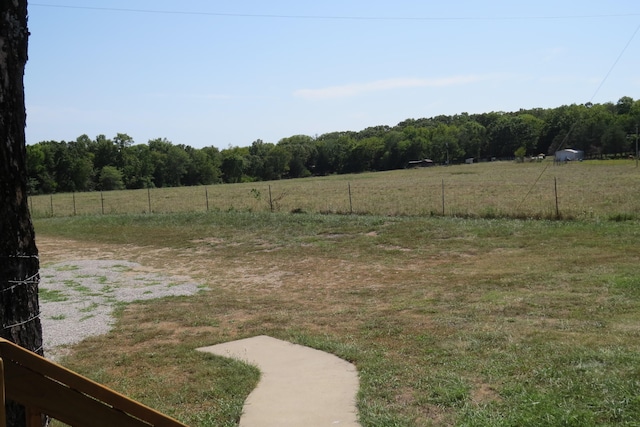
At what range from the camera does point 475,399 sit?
4805 millimetres

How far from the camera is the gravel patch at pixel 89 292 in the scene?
8180mm

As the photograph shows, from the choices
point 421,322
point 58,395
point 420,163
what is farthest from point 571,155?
point 58,395

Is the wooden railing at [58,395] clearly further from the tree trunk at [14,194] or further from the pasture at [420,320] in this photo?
the pasture at [420,320]

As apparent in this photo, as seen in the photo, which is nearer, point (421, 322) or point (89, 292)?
point (421, 322)

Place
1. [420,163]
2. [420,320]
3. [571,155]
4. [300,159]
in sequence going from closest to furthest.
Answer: [420,320]
[571,155]
[420,163]
[300,159]

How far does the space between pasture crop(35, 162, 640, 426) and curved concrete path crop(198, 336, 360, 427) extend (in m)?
0.16

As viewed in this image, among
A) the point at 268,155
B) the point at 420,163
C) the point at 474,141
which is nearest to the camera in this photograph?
the point at 420,163

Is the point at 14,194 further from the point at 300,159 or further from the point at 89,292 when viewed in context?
the point at 300,159

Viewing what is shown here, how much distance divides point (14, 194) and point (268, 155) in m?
128

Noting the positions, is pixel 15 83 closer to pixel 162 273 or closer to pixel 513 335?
pixel 513 335

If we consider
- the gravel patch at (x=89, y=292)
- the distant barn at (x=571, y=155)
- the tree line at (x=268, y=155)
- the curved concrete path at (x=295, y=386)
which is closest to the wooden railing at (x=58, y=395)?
the curved concrete path at (x=295, y=386)

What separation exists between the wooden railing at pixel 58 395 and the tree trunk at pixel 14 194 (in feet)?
3.16

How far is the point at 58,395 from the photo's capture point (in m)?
2.04

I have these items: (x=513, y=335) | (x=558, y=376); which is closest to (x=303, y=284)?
(x=513, y=335)
